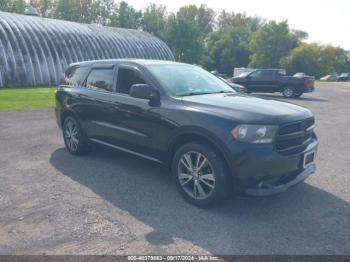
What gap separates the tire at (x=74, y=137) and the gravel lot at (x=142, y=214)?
0.23 metres

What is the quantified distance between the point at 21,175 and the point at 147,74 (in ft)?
8.90

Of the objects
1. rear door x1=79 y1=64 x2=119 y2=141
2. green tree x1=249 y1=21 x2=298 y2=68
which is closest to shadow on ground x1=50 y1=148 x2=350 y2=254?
rear door x1=79 y1=64 x2=119 y2=141

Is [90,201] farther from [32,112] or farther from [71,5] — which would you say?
[71,5]

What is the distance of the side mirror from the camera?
4.82 meters

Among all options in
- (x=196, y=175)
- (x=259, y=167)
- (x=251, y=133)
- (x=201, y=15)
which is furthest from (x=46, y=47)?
(x=201, y=15)

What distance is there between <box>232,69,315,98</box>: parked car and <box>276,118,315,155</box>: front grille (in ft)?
56.0

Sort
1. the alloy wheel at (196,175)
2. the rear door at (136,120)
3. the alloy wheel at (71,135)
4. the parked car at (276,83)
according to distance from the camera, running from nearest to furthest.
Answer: the alloy wheel at (196,175) → the rear door at (136,120) → the alloy wheel at (71,135) → the parked car at (276,83)

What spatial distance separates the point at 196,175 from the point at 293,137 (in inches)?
52.6

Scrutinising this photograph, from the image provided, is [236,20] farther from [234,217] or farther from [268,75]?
[234,217]

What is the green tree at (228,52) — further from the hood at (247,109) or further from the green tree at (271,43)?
the hood at (247,109)

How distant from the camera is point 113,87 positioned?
19.0ft

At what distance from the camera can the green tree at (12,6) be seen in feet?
205

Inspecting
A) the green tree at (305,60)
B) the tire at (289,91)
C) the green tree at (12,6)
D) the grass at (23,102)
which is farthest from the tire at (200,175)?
the green tree at (12,6)

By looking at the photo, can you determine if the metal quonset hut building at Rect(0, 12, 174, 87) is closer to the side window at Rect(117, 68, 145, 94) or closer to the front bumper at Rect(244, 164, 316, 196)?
the side window at Rect(117, 68, 145, 94)
